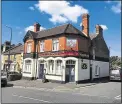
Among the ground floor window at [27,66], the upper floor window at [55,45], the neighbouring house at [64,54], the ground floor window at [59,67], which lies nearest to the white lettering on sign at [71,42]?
the neighbouring house at [64,54]

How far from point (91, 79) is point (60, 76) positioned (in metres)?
5.80

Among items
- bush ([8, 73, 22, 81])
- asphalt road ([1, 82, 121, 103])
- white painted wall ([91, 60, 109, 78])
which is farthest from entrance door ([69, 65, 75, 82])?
bush ([8, 73, 22, 81])

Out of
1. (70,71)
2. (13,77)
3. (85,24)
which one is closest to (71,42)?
(70,71)

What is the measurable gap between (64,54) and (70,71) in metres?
2.35

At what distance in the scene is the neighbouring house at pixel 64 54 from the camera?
25.0m

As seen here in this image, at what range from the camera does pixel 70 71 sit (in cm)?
2512

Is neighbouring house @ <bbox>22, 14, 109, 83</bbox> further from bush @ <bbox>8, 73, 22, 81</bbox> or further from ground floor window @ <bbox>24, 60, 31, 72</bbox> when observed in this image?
bush @ <bbox>8, 73, 22, 81</bbox>

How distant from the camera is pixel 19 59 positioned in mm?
39188

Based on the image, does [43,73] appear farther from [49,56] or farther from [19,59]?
[19,59]

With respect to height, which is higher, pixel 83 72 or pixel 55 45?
pixel 55 45

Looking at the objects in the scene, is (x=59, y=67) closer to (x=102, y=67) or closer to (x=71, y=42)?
(x=71, y=42)

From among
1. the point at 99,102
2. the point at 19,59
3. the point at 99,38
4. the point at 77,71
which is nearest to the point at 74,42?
the point at 77,71

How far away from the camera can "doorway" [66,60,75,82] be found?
25.0m

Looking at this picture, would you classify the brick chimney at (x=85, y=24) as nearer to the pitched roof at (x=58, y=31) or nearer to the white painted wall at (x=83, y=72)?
the pitched roof at (x=58, y=31)
